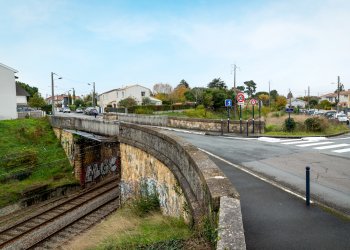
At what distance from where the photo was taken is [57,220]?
19.7 meters

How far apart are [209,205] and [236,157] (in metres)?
9.66

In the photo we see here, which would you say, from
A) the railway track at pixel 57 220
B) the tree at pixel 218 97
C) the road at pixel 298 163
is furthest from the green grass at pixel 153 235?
the tree at pixel 218 97

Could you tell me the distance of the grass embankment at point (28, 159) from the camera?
90.6 feet

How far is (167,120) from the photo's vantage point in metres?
34.1

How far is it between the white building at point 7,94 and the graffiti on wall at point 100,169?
66.1 feet

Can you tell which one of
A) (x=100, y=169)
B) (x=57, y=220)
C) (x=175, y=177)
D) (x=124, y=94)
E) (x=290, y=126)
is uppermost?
(x=124, y=94)

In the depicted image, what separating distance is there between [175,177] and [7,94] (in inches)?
1576

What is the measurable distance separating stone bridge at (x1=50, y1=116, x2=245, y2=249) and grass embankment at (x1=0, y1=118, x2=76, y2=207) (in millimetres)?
3226

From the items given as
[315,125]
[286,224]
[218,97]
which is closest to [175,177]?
[286,224]

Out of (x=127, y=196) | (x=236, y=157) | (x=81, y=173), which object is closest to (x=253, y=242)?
A: (x=236, y=157)

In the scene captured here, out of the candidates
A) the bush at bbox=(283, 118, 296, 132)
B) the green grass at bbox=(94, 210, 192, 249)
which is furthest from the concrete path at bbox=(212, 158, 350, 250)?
the bush at bbox=(283, 118, 296, 132)

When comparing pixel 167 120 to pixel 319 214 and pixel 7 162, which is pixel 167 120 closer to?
pixel 7 162

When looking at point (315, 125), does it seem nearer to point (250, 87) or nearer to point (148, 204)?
point (148, 204)

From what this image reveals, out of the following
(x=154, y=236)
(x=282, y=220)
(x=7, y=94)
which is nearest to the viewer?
(x=282, y=220)
